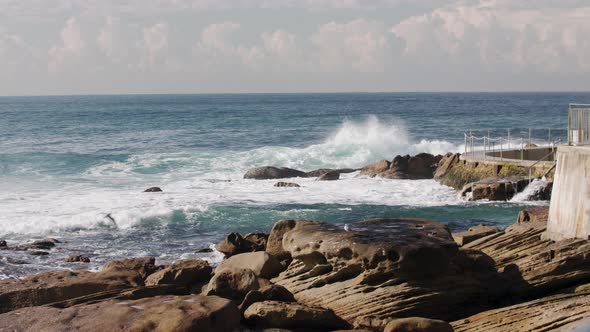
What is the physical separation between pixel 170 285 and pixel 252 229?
9.10 m

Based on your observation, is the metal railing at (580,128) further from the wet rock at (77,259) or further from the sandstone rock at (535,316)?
the wet rock at (77,259)

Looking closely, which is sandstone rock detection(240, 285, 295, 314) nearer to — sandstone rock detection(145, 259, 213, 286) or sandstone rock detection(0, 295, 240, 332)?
sandstone rock detection(0, 295, 240, 332)

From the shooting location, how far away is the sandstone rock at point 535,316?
10289 millimetres

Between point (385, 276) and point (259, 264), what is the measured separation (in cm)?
257

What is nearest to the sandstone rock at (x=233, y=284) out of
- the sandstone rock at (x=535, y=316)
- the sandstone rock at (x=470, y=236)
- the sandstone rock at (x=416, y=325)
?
the sandstone rock at (x=416, y=325)

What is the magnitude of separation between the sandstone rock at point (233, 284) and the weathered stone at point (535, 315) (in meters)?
3.14

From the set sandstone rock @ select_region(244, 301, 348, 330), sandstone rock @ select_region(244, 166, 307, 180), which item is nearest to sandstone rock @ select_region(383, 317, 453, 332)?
sandstone rock @ select_region(244, 301, 348, 330)

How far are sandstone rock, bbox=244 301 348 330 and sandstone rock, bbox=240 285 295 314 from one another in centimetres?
30

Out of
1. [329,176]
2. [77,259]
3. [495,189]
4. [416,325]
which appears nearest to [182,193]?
[329,176]

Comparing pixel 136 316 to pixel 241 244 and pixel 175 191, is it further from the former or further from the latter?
pixel 175 191

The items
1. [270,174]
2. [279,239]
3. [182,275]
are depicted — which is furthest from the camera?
[270,174]

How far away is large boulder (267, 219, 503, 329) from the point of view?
35.9ft

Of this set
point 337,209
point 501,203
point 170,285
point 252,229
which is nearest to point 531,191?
point 501,203

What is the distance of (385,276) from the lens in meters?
11.1
